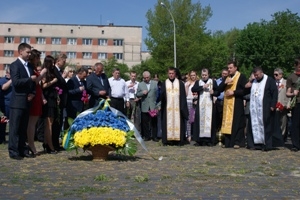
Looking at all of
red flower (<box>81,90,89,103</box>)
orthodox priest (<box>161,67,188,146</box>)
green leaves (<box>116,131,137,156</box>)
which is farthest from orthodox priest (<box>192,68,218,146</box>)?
green leaves (<box>116,131,137,156</box>)

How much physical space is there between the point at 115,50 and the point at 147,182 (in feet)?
296

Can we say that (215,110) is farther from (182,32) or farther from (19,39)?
(19,39)

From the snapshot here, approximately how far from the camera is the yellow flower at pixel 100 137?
943cm

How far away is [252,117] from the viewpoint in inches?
510

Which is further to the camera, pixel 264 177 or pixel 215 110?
pixel 215 110

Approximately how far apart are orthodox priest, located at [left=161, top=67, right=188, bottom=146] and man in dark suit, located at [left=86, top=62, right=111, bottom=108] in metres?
1.81

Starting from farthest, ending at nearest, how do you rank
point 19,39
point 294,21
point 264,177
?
1. point 19,39
2. point 294,21
3. point 264,177

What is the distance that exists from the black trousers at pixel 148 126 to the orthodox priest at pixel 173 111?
161cm

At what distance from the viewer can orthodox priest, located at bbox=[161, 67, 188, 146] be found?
1400 cm

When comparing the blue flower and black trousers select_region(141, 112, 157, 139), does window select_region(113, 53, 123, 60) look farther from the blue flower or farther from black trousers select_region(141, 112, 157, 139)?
the blue flower

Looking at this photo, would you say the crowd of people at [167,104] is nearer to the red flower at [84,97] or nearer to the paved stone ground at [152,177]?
the red flower at [84,97]

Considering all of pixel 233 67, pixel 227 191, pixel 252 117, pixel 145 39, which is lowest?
pixel 227 191

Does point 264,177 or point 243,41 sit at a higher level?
point 243,41

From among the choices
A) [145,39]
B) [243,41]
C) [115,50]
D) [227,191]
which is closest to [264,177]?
[227,191]
